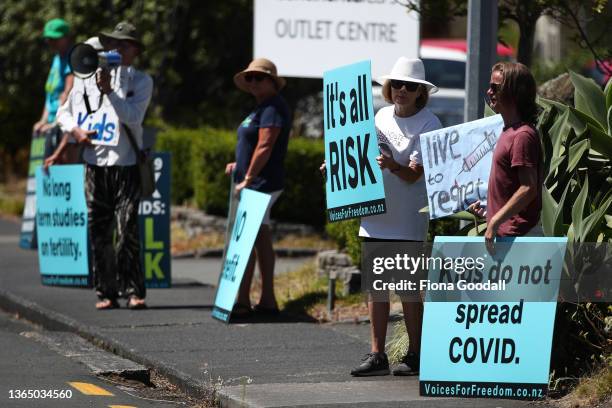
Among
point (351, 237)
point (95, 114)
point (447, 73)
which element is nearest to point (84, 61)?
point (95, 114)

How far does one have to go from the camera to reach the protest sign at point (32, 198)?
1469 cm

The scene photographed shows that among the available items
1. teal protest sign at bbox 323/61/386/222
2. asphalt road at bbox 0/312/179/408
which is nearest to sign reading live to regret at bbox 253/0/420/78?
asphalt road at bbox 0/312/179/408

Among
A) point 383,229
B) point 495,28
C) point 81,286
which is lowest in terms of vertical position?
point 81,286

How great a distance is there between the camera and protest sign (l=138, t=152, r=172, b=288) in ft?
38.6

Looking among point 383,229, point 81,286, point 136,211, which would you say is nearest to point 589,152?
point 383,229

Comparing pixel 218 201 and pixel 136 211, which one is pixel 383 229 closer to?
pixel 136 211

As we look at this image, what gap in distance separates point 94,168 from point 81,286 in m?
1.70

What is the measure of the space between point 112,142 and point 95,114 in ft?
0.87

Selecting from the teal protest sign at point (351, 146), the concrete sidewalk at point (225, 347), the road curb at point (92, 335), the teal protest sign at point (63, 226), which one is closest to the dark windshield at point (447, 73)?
the concrete sidewalk at point (225, 347)

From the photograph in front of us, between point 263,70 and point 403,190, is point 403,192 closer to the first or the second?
point 403,190

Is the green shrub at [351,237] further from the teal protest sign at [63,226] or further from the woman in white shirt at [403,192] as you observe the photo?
the woman in white shirt at [403,192]

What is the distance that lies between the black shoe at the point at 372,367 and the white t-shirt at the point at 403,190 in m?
0.67

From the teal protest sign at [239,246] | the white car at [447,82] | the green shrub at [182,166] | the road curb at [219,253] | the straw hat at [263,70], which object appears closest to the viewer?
the teal protest sign at [239,246]

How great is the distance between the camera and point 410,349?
7.85 metres
